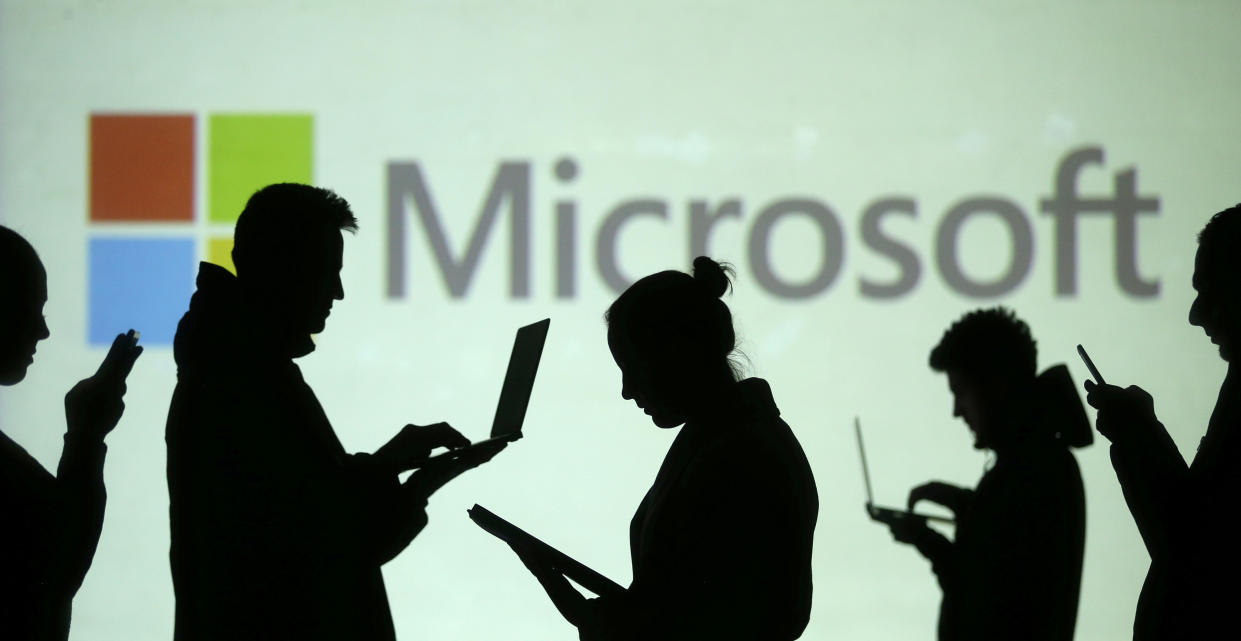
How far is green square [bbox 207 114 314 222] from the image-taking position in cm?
383

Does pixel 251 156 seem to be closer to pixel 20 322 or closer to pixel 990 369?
pixel 20 322

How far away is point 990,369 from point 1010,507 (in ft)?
1.14

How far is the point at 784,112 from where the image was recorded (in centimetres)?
383

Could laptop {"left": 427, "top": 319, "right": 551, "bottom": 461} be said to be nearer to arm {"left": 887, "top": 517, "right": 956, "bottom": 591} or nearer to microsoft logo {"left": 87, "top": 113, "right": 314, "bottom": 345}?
arm {"left": 887, "top": 517, "right": 956, "bottom": 591}

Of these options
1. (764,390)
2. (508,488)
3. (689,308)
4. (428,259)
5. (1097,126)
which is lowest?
(508,488)

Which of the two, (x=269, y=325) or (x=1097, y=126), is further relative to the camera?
(x=1097, y=126)

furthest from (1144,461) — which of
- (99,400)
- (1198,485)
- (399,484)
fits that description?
(99,400)

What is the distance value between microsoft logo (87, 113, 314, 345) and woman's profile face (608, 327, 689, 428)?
103 inches

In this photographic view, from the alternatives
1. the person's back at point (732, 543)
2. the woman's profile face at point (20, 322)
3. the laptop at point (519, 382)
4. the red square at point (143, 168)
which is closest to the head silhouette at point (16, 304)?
the woman's profile face at point (20, 322)

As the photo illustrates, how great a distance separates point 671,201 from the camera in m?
3.81

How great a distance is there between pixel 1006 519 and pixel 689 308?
112cm

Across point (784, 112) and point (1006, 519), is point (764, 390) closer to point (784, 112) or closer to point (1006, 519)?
point (1006, 519)

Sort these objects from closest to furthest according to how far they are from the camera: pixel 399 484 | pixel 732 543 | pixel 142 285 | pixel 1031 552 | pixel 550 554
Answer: pixel 732 543
pixel 550 554
pixel 399 484
pixel 1031 552
pixel 142 285

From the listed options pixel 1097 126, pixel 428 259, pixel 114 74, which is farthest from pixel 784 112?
pixel 114 74
